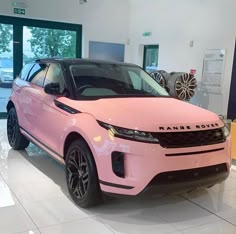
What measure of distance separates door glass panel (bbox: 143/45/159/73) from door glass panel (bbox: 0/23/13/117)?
3461 mm

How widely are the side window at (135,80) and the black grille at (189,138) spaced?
1.06 meters

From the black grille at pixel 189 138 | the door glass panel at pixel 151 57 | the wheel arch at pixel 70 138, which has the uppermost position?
the door glass panel at pixel 151 57

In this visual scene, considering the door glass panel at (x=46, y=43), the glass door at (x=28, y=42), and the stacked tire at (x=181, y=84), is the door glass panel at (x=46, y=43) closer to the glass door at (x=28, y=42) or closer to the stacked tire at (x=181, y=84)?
the glass door at (x=28, y=42)

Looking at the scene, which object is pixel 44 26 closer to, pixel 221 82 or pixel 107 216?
pixel 221 82

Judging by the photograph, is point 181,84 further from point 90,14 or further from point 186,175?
point 186,175

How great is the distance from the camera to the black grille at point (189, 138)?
8.11 ft

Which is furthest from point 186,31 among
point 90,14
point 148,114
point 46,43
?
point 148,114

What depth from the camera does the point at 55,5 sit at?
7652mm

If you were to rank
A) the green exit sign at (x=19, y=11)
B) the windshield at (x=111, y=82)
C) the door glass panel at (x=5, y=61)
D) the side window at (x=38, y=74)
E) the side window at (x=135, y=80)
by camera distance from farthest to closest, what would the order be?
1. the door glass panel at (x=5, y=61)
2. the green exit sign at (x=19, y=11)
3. the side window at (x=38, y=74)
4. the side window at (x=135, y=80)
5. the windshield at (x=111, y=82)

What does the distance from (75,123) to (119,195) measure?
749 mm

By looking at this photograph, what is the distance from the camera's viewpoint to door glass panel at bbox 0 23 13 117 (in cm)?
744

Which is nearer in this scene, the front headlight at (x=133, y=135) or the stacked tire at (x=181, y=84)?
the front headlight at (x=133, y=135)

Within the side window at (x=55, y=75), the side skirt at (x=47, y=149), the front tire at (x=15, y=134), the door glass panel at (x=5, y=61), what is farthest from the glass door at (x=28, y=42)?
the side window at (x=55, y=75)

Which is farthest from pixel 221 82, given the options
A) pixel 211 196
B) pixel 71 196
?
pixel 71 196
